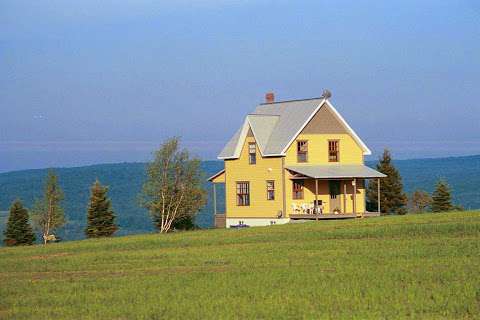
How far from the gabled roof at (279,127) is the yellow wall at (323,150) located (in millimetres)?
397

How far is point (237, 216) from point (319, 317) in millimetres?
36393

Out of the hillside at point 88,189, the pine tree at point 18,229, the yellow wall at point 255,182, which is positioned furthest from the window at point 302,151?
the hillside at point 88,189

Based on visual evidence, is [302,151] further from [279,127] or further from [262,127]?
[262,127]

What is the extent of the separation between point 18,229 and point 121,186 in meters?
92.0

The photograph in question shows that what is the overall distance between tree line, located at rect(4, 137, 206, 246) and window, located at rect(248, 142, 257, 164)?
9.75ft

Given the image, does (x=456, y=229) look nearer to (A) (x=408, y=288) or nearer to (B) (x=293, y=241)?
(B) (x=293, y=241)

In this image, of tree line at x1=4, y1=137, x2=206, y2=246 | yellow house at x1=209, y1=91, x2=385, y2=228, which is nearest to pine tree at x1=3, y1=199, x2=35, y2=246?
tree line at x1=4, y1=137, x2=206, y2=246

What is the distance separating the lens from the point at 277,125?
51.4 m

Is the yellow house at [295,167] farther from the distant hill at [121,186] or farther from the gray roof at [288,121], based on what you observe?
the distant hill at [121,186]

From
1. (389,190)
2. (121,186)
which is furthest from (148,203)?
(121,186)

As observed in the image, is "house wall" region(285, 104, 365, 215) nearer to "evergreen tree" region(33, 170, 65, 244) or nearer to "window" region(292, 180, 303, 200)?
"window" region(292, 180, 303, 200)

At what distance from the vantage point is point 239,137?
52125 mm

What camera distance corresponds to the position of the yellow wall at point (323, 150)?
1954 inches

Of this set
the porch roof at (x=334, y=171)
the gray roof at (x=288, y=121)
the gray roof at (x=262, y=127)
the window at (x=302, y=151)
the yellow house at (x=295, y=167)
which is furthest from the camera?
the gray roof at (x=262, y=127)
